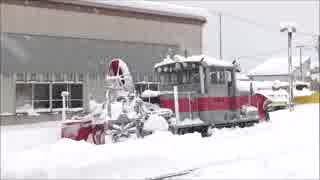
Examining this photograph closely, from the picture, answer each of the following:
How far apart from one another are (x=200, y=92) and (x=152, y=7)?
18494 mm

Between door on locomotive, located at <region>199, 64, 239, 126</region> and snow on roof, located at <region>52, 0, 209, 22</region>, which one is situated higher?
snow on roof, located at <region>52, 0, 209, 22</region>

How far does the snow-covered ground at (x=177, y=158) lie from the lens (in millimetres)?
8891

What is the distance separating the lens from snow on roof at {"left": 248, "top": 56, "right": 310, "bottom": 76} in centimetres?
6952

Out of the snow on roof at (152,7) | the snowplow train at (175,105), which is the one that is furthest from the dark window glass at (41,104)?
the snowplow train at (175,105)

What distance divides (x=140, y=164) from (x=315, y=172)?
347 cm

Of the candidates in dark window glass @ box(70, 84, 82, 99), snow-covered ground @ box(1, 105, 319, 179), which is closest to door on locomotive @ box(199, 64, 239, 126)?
snow-covered ground @ box(1, 105, 319, 179)

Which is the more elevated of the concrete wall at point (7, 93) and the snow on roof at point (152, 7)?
the snow on roof at point (152, 7)

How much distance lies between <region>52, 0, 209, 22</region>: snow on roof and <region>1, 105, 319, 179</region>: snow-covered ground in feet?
57.8

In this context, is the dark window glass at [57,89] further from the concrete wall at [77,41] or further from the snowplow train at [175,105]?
the snowplow train at [175,105]

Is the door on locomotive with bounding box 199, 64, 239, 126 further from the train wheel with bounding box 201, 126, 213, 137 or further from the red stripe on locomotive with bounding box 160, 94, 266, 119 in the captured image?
the train wheel with bounding box 201, 126, 213, 137

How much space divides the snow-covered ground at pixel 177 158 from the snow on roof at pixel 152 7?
57.8 feet

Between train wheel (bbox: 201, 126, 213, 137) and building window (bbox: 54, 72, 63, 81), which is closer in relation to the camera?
train wheel (bbox: 201, 126, 213, 137)

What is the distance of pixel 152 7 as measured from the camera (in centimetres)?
3253

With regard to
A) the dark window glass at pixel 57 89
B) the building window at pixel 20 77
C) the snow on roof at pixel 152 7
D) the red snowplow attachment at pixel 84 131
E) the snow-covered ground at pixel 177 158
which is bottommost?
the snow-covered ground at pixel 177 158
